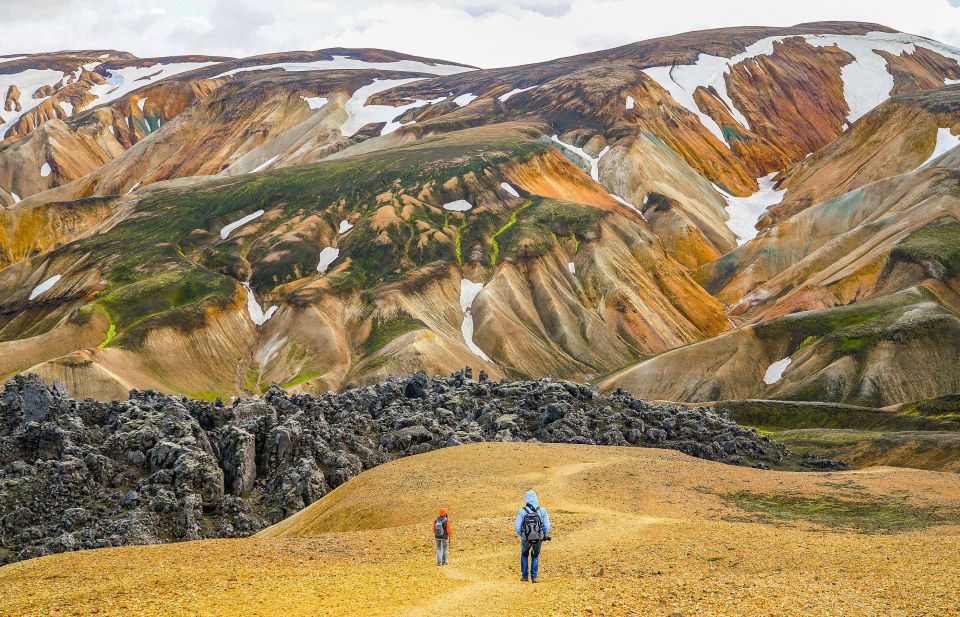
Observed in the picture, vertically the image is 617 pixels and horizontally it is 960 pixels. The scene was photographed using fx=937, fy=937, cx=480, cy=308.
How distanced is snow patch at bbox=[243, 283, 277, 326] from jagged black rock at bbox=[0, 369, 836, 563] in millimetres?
68547

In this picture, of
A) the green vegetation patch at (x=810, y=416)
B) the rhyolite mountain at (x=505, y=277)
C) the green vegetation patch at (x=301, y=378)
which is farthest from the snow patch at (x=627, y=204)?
the green vegetation patch at (x=810, y=416)

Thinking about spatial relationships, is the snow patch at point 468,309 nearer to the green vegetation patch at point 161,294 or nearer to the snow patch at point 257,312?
the snow patch at point 257,312

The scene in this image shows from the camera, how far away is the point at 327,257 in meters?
149

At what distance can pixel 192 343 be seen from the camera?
120 m

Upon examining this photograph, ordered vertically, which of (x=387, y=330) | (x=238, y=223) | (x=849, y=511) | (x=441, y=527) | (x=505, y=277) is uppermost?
(x=238, y=223)

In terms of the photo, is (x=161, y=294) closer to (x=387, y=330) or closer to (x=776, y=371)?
(x=387, y=330)

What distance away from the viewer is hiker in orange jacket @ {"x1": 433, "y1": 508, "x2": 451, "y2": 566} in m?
25.1

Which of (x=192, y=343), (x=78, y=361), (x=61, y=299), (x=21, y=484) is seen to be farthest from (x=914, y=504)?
(x=61, y=299)

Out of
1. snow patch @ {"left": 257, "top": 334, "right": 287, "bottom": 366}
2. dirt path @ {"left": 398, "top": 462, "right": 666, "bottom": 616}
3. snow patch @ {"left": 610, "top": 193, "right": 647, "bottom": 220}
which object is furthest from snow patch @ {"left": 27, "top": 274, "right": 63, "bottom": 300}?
dirt path @ {"left": 398, "top": 462, "right": 666, "bottom": 616}

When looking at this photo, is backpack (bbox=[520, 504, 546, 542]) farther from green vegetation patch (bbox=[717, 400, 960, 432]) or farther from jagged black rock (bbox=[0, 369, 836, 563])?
green vegetation patch (bbox=[717, 400, 960, 432])

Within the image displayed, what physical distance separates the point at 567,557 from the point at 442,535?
12.2ft

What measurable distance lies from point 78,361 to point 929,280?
10355 cm

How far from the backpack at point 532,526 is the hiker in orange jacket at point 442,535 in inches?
123

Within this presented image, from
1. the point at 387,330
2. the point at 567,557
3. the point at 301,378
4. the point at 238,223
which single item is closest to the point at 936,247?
the point at 387,330
